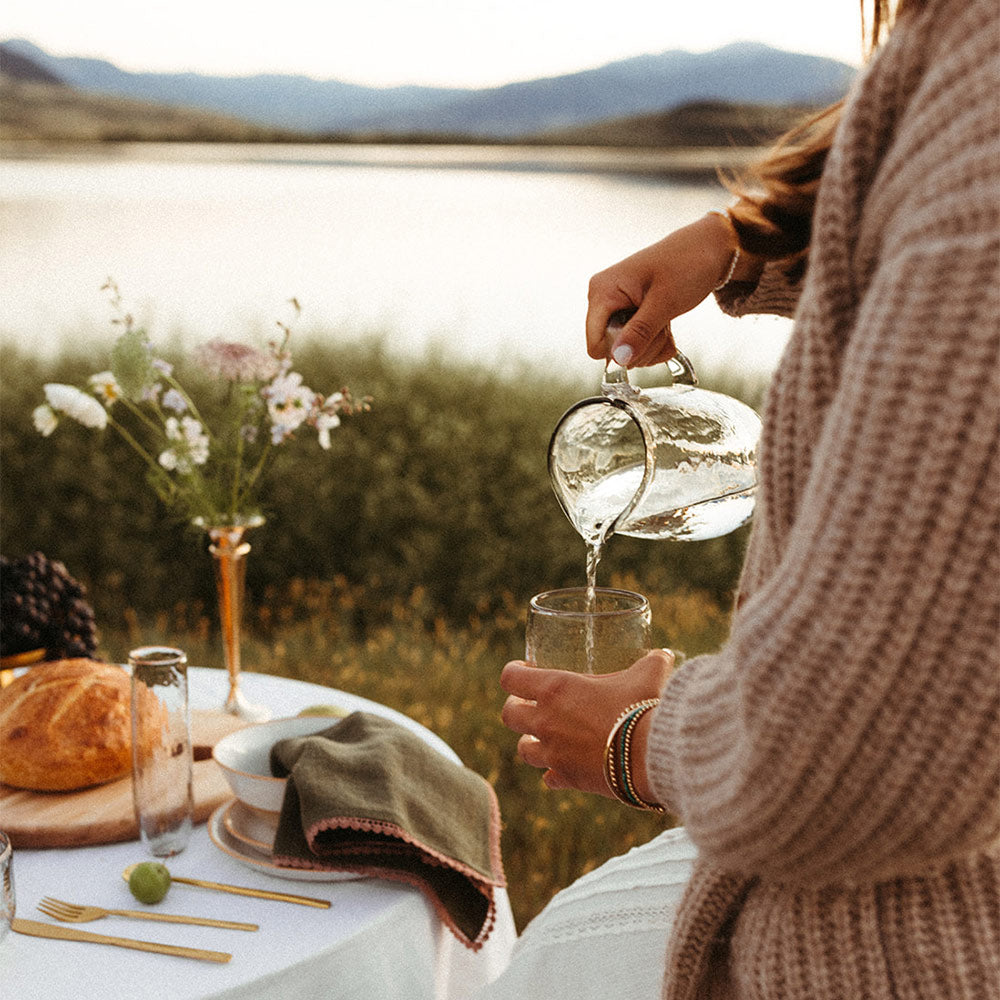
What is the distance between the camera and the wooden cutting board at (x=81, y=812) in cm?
102

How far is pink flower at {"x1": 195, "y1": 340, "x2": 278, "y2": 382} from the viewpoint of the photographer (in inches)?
53.7

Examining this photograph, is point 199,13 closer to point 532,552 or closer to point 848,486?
point 532,552

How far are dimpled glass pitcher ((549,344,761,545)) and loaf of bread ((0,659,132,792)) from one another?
21.7 inches

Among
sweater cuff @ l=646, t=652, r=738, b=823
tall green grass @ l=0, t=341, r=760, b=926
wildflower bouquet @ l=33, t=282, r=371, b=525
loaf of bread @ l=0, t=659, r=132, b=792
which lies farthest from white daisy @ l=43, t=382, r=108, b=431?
tall green grass @ l=0, t=341, r=760, b=926

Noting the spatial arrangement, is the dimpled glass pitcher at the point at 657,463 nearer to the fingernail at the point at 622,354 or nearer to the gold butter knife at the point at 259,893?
the fingernail at the point at 622,354

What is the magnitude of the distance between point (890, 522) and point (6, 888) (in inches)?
29.9

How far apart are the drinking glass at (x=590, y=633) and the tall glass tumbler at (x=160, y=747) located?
365 mm

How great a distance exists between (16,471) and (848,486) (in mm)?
3769

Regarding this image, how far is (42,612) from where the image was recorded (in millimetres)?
1316

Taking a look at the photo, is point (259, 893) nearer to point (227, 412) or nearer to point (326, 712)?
point (326, 712)

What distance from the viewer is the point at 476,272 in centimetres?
370

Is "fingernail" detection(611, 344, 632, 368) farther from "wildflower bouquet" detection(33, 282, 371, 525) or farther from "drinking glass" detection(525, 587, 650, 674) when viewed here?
"wildflower bouquet" detection(33, 282, 371, 525)

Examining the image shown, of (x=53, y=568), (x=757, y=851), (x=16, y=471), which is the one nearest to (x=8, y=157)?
(x=16, y=471)

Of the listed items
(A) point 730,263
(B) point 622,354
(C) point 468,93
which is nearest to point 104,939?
(B) point 622,354
